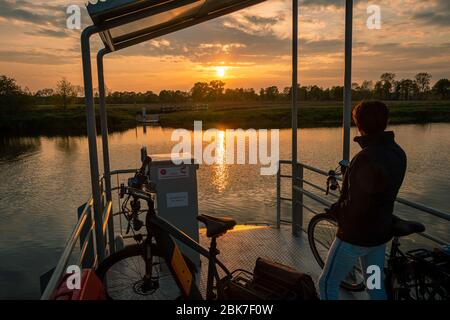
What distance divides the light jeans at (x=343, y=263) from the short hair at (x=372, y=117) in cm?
77

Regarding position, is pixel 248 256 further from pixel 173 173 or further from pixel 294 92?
pixel 294 92

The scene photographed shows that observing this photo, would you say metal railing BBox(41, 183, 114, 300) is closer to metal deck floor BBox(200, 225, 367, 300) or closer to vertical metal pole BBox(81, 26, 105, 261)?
vertical metal pole BBox(81, 26, 105, 261)

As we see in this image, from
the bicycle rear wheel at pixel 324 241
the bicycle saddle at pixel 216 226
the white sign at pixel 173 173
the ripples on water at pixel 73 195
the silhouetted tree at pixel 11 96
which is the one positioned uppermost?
the silhouetted tree at pixel 11 96

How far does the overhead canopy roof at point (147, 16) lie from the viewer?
255cm

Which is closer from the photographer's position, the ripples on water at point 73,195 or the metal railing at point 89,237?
the metal railing at point 89,237

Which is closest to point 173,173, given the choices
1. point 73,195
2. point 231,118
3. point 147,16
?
point 147,16

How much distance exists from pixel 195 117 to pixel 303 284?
69633mm

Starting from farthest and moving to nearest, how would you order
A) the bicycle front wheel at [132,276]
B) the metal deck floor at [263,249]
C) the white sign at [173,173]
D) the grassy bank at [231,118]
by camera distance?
the grassy bank at [231,118], the metal deck floor at [263,249], the white sign at [173,173], the bicycle front wheel at [132,276]

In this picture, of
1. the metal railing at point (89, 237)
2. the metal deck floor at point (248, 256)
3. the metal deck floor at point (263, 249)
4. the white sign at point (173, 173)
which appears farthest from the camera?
the metal deck floor at point (263, 249)

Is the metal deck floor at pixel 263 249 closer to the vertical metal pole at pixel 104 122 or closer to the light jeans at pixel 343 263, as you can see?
the vertical metal pole at pixel 104 122

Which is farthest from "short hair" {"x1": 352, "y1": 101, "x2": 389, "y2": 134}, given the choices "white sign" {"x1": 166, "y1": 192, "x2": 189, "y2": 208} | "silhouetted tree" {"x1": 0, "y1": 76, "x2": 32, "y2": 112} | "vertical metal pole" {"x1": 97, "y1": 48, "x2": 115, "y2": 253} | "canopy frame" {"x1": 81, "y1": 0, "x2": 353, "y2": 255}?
"silhouetted tree" {"x1": 0, "y1": 76, "x2": 32, "y2": 112}

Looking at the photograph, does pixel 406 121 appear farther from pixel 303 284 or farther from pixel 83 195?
pixel 303 284

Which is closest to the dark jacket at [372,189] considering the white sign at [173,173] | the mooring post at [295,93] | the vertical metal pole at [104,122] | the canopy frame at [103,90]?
the canopy frame at [103,90]
